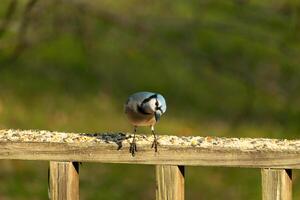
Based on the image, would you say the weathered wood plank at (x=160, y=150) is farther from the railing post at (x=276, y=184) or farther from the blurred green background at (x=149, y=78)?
the blurred green background at (x=149, y=78)

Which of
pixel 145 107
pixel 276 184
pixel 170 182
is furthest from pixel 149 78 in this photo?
pixel 276 184

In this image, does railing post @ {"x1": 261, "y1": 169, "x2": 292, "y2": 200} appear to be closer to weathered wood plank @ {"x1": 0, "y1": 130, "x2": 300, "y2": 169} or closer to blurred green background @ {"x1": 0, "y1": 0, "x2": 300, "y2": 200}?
weathered wood plank @ {"x1": 0, "y1": 130, "x2": 300, "y2": 169}

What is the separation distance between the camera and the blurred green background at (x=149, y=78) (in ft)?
35.4

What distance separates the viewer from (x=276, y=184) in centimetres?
351

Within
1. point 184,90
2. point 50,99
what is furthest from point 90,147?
point 184,90

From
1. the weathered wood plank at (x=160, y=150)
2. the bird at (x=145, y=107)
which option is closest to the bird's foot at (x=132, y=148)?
the weathered wood plank at (x=160, y=150)

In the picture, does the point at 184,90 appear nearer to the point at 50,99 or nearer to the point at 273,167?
the point at 50,99

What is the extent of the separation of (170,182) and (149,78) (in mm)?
11065

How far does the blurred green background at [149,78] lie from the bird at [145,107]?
5026 millimetres

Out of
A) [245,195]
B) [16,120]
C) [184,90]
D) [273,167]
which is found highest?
[184,90]

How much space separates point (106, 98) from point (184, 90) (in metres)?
1.31

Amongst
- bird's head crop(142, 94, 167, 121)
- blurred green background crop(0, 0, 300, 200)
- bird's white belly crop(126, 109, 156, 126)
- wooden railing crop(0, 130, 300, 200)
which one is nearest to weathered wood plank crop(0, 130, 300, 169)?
wooden railing crop(0, 130, 300, 200)

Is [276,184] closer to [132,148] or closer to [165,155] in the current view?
[165,155]

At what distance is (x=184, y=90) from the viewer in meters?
14.7
